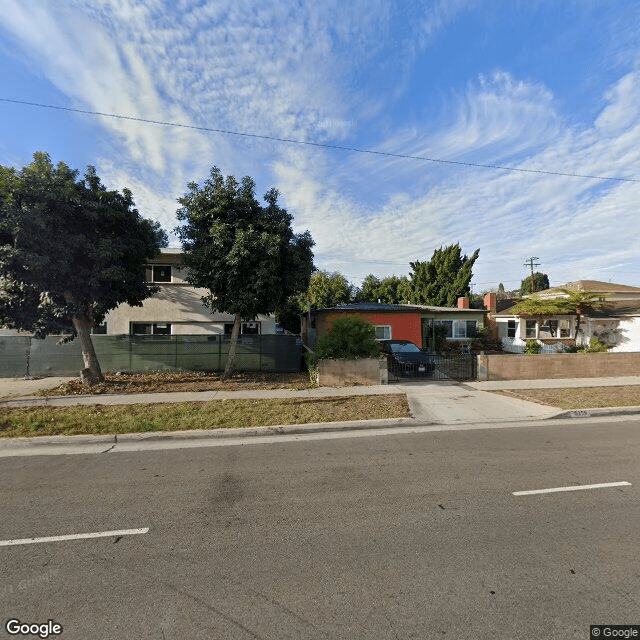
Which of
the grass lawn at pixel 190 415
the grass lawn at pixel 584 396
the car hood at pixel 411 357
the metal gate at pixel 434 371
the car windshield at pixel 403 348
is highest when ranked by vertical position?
the car windshield at pixel 403 348

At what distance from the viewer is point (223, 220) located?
39.2 feet

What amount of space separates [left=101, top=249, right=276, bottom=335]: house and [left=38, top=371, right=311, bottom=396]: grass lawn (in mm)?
3053

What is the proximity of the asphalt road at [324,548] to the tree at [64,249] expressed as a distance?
6.48 meters

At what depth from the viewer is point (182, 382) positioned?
12.8 m

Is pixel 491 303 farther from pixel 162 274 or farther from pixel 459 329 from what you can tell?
pixel 162 274

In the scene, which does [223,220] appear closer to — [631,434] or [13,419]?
[13,419]

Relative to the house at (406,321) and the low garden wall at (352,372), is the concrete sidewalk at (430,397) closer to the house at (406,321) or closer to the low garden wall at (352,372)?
the low garden wall at (352,372)

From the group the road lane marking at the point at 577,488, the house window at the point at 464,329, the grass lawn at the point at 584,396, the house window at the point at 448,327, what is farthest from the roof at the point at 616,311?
the road lane marking at the point at 577,488

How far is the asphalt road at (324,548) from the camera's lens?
251 cm

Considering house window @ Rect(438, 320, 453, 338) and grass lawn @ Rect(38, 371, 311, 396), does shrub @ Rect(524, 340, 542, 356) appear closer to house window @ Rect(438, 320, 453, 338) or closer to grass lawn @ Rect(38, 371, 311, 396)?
house window @ Rect(438, 320, 453, 338)

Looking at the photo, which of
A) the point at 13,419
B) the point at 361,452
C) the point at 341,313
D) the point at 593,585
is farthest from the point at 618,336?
the point at 13,419

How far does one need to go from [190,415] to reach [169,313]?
32.7 feet

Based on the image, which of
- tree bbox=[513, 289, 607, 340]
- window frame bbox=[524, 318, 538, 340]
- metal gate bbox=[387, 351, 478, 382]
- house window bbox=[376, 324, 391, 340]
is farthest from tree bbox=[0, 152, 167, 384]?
window frame bbox=[524, 318, 538, 340]

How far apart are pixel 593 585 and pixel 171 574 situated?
3.32 metres
